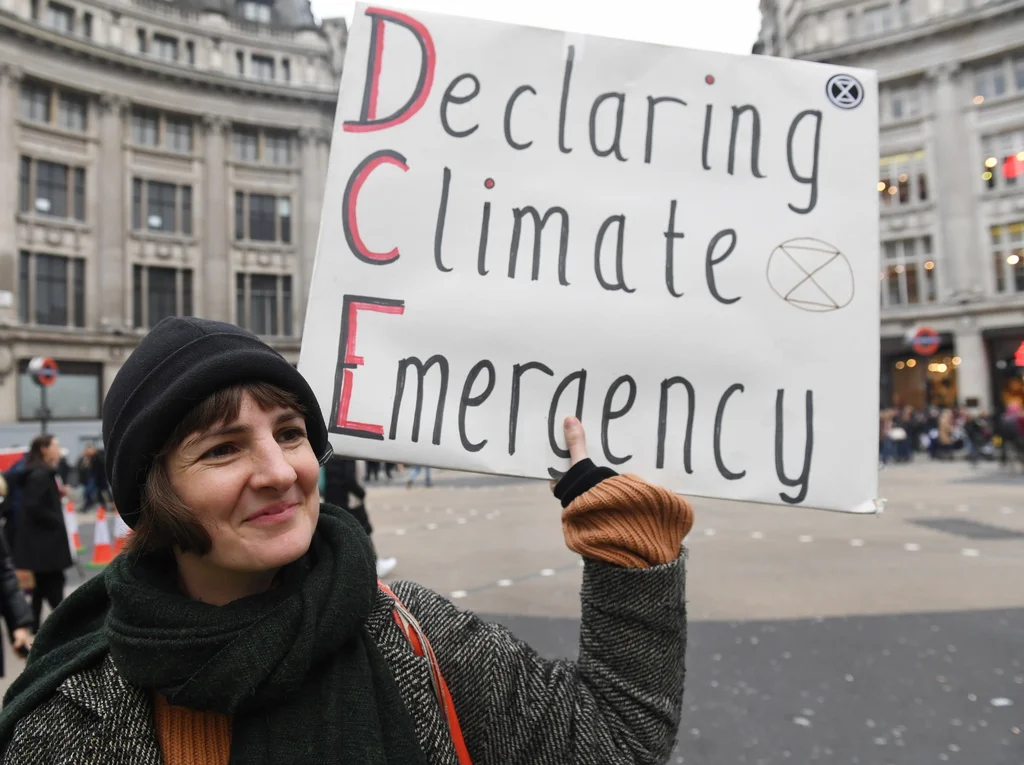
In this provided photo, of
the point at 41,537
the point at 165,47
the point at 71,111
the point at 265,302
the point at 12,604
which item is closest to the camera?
the point at 12,604

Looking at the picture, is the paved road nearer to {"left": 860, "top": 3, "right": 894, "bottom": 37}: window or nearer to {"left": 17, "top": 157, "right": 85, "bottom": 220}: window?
{"left": 17, "top": 157, "right": 85, "bottom": 220}: window

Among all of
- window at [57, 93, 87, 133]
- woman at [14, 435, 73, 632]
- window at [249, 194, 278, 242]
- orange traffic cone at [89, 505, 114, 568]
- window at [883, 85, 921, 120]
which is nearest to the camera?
woman at [14, 435, 73, 632]

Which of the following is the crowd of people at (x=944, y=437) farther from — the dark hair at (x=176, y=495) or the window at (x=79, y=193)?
the window at (x=79, y=193)

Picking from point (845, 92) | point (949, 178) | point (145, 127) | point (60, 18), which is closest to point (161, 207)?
point (145, 127)

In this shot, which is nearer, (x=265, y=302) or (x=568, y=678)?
(x=568, y=678)

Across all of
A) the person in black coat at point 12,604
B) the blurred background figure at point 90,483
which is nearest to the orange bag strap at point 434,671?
the person in black coat at point 12,604

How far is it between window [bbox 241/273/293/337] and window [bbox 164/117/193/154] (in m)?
6.43

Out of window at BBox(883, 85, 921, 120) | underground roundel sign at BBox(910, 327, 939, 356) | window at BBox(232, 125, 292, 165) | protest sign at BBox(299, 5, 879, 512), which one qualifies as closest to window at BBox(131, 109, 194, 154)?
window at BBox(232, 125, 292, 165)

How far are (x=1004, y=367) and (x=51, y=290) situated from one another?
3976 cm

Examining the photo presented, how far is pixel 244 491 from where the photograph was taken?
1168mm

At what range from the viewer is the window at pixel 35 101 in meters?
29.1

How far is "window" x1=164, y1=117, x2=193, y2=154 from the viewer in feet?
109

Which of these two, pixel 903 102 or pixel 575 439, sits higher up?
pixel 903 102

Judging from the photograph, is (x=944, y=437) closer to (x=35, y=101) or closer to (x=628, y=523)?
(x=628, y=523)
